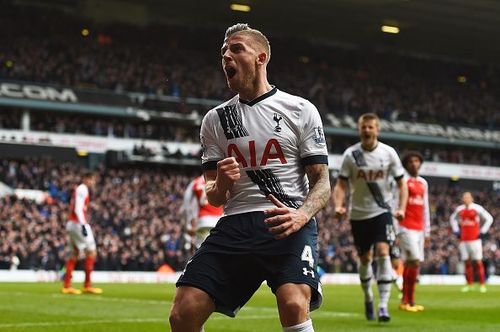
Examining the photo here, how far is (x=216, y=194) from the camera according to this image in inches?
220

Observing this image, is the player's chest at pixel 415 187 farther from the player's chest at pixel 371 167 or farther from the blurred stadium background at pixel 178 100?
the blurred stadium background at pixel 178 100

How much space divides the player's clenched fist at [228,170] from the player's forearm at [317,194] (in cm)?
41

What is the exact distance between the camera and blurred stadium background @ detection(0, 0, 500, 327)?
34.7m

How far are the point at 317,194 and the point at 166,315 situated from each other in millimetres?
7750

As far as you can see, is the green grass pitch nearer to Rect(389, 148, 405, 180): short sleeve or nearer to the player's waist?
the player's waist

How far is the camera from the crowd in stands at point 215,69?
47.0 m

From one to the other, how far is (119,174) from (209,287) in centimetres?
3617

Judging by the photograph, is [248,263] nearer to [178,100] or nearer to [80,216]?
[80,216]

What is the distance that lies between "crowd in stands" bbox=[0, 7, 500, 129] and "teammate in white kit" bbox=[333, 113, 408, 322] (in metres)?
34.3

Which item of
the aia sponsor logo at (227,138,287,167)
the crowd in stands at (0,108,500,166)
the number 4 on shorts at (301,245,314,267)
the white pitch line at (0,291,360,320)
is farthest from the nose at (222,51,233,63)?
the crowd in stands at (0,108,500,166)

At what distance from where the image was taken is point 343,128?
5366 centimetres

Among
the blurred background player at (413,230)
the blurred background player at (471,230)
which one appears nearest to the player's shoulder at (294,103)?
the blurred background player at (413,230)

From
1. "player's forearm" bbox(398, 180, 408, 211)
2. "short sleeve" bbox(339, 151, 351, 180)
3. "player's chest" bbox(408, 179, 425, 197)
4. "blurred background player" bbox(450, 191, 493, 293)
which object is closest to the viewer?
"short sleeve" bbox(339, 151, 351, 180)

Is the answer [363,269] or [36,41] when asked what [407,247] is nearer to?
[363,269]
